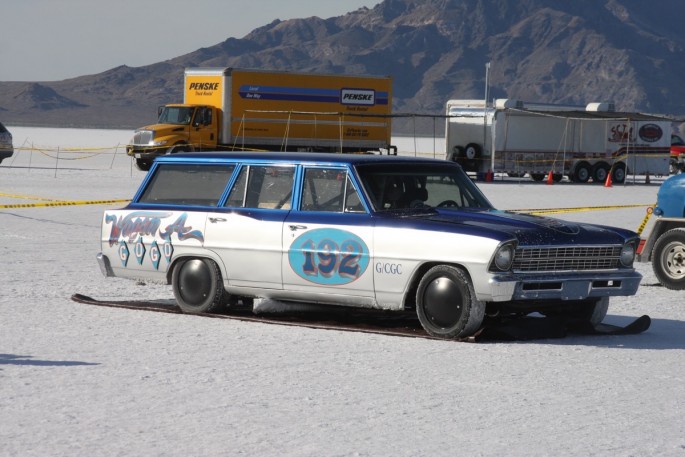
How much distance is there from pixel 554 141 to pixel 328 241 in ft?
125

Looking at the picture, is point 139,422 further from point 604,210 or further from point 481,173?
point 481,173

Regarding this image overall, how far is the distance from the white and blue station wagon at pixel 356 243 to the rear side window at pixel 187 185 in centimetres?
1

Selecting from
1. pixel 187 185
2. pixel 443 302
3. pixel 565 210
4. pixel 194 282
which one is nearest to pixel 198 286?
pixel 194 282

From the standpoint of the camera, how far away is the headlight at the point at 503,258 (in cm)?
1001

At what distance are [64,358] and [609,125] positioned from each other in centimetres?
4149

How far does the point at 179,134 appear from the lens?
143 feet

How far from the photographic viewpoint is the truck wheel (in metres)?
14.4

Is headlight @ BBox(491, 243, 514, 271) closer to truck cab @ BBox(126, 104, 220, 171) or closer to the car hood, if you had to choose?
the car hood

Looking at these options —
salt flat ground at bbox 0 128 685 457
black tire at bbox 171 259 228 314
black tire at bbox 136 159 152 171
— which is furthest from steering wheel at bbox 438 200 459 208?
black tire at bbox 136 159 152 171

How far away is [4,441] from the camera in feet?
22.6

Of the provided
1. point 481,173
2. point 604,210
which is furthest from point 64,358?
point 481,173

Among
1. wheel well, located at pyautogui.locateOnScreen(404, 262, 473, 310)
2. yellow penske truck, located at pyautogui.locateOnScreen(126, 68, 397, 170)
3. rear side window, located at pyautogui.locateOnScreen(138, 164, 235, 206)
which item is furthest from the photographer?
yellow penske truck, located at pyautogui.locateOnScreen(126, 68, 397, 170)

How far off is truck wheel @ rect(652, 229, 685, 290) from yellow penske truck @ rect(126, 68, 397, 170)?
96.2 feet

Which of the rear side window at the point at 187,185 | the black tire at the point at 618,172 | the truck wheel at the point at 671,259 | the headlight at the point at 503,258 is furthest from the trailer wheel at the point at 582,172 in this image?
the headlight at the point at 503,258
